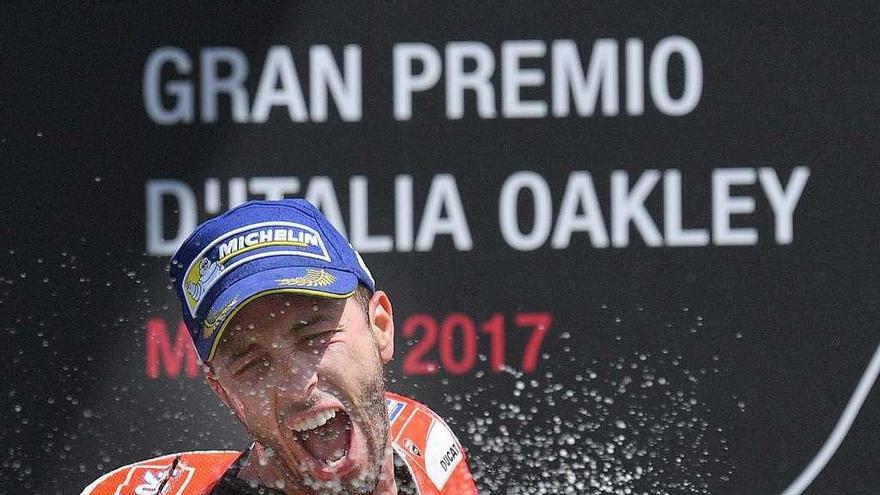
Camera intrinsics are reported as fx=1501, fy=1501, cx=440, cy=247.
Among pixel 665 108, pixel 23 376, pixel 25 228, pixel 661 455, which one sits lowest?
pixel 661 455

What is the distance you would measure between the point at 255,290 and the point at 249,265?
5 centimetres

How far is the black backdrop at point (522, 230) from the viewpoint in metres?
3.48

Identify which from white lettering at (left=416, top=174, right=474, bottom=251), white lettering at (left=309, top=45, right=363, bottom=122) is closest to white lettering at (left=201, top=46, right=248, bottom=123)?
white lettering at (left=309, top=45, right=363, bottom=122)

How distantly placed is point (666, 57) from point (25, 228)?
155 cm

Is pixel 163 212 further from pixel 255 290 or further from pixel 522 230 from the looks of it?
pixel 255 290

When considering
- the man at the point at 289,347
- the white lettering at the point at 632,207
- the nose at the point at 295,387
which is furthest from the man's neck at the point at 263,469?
the white lettering at the point at 632,207

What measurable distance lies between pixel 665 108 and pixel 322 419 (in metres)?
1.42

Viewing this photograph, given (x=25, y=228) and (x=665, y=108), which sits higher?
(x=665, y=108)

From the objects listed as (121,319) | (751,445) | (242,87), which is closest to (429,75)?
(242,87)

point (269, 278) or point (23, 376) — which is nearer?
point (269, 278)

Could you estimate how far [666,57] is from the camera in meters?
3.50

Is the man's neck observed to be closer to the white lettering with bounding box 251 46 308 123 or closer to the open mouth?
the open mouth

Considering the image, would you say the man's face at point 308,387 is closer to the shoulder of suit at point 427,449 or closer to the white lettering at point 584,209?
the shoulder of suit at point 427,449

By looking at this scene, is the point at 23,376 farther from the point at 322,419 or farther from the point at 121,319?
the point at 322,419
